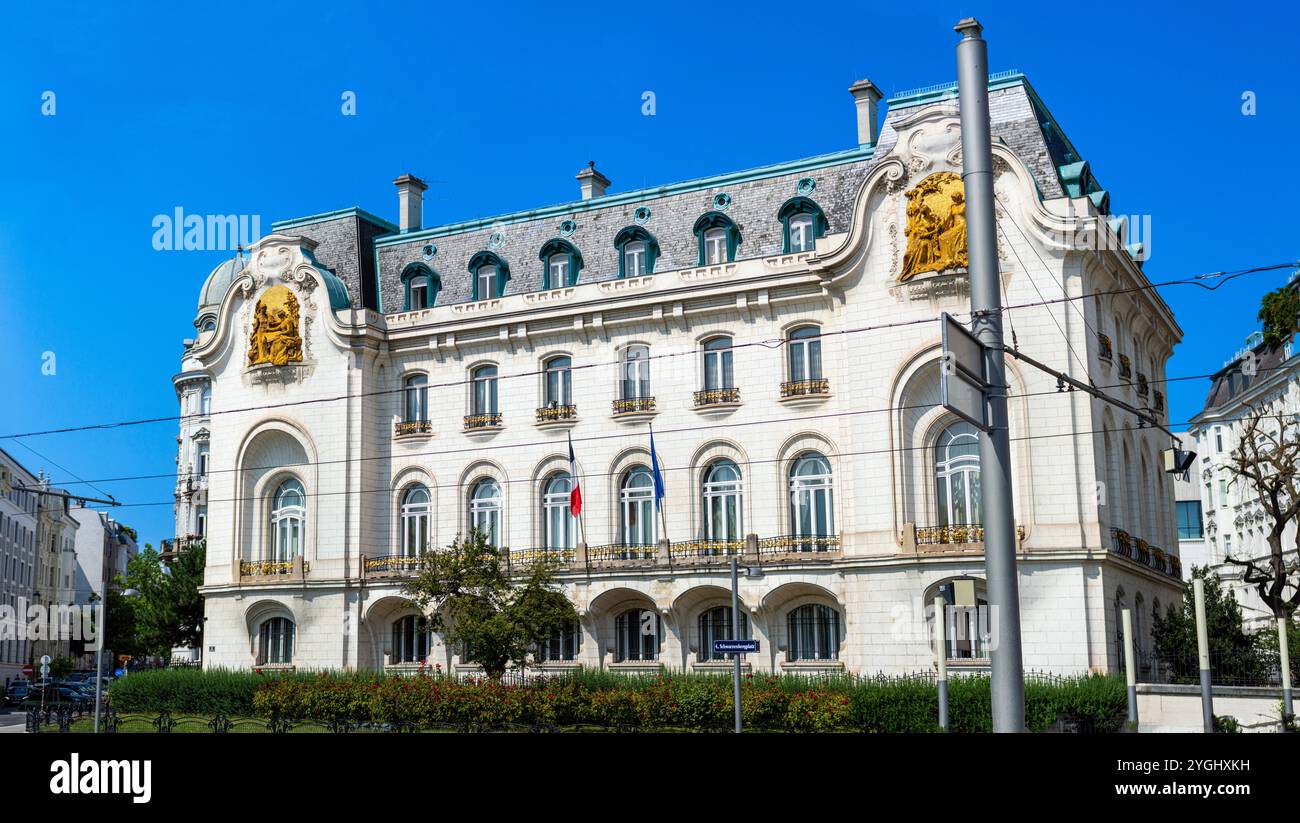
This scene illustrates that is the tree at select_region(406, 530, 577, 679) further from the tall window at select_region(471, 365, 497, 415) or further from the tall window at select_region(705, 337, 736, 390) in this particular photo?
the tall window at select_region(705, 337, 736, 390)

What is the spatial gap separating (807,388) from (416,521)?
15.1 metres

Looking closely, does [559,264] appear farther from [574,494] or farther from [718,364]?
[574,494]

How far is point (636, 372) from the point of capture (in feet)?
143

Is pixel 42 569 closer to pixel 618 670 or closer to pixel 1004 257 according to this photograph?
pixel 618 670


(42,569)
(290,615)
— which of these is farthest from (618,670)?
(42,569)

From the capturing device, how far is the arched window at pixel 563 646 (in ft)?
142

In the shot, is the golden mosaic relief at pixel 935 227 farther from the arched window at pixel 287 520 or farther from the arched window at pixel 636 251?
the arched window at pixel 287 520

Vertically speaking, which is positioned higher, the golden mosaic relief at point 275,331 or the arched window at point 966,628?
the golden mosaic relief at point 275,331

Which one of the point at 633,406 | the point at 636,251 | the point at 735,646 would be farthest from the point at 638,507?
the point at 735,646

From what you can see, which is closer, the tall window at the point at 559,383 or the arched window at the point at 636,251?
the arched window at the point at 636,251

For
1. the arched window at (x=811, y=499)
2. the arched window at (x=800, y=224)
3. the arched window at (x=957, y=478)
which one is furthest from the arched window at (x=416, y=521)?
the arched window at (x=957, y=478)

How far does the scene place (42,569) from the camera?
11131 cm

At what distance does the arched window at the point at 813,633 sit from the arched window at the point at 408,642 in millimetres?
13142

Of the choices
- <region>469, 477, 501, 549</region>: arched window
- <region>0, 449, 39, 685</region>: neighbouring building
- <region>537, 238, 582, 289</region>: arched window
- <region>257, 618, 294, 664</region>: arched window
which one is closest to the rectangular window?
<region>537, 238, 582, 289</region>: arched window
